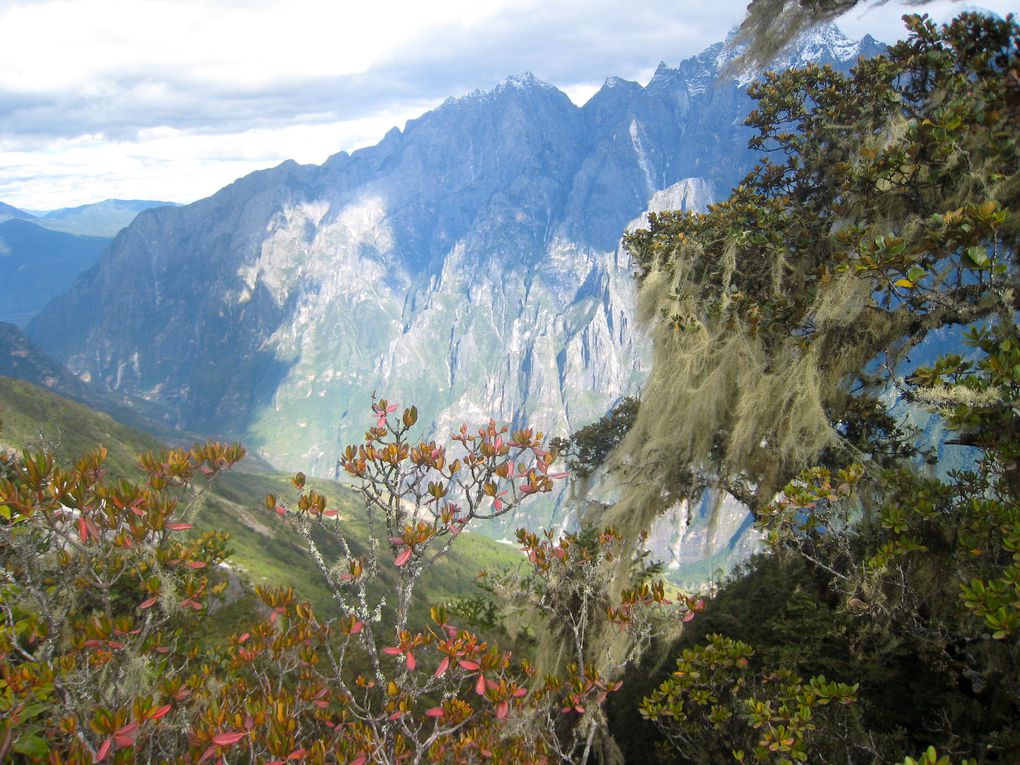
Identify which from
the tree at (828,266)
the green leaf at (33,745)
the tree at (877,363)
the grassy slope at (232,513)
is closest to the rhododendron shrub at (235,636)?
the green leaf at (33,745)

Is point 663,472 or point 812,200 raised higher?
point 812,200

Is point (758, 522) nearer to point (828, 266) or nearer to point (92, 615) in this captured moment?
point (828, 266)

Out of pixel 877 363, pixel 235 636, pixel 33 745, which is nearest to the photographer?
Result: pixel 33 745

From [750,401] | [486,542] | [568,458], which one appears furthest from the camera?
[486,542]

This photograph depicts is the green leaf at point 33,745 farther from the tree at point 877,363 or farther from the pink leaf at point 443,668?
the tree at point 877,363

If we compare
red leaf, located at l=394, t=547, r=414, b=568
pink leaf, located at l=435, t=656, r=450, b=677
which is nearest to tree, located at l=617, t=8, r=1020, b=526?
red leaf, located at l=394, t=547, r=414, b=568

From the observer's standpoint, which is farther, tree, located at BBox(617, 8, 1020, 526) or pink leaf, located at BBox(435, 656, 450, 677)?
tree, located at BBox(617, 8, 1020, 526)

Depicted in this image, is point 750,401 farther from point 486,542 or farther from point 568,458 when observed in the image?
point 486,542

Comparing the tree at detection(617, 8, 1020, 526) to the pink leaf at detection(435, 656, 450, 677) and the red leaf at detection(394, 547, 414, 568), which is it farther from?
the pink leaf at detection(435, 656, 450, 677)

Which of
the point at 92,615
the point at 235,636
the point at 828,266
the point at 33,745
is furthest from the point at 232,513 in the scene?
the point at 828,266

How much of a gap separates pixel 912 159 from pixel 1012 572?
12.5 feet

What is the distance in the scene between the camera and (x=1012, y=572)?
3.15 m

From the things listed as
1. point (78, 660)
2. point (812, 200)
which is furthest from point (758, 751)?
point (812, 200)

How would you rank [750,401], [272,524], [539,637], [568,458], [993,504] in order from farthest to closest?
[272,524], [568,458], [539,637], [750,401], [993,504]
